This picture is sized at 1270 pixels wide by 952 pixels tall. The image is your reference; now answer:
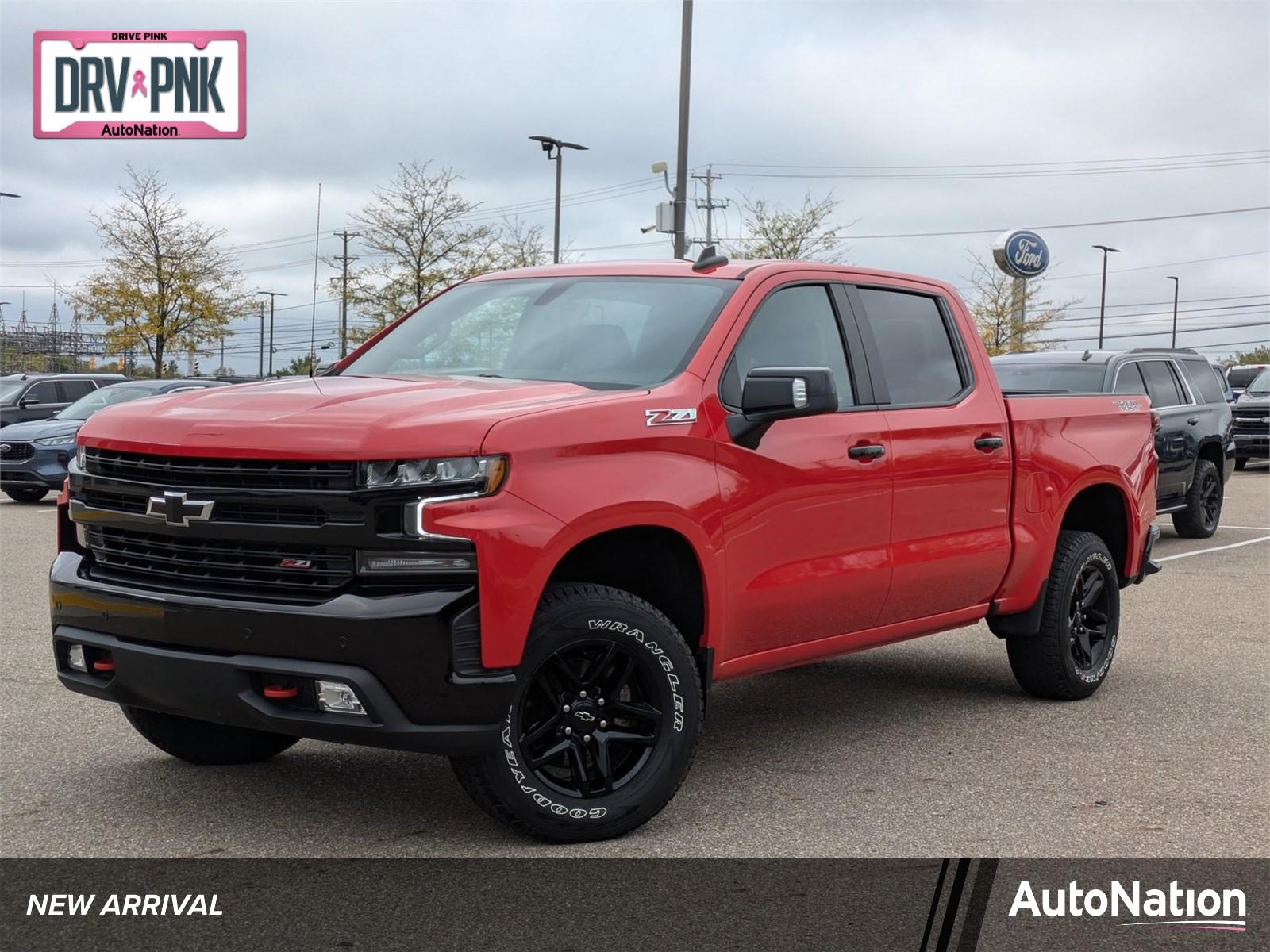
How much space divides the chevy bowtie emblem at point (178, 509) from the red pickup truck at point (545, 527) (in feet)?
0.03

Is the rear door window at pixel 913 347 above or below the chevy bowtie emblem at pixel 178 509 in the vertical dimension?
above

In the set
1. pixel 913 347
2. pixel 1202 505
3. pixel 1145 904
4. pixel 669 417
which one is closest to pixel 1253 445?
pixel 1202 505

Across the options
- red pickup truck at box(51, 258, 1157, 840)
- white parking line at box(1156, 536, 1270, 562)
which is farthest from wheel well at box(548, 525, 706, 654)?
white parking line at box(1156, 536, 1270, 562)

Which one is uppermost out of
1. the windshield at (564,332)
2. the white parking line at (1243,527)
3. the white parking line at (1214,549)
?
the windshield at (564,332)

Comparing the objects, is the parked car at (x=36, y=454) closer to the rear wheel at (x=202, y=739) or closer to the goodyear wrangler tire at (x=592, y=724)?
the rear wheel at (x=202, y=739)

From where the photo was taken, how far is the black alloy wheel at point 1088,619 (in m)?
7.11

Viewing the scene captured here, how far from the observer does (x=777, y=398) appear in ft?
16.6

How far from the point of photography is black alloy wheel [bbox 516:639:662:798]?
4645mm

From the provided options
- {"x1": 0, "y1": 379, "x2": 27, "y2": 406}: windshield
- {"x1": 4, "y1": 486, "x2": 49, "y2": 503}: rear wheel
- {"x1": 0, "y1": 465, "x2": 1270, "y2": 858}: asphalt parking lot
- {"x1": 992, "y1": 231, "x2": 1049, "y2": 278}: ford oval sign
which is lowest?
{"x1": 4, "y1": 486, "x2": 49, "y2": 503}: rear wheel

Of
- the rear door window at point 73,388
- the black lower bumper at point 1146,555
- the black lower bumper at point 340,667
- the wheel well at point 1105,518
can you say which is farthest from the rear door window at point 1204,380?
the rear door window at point 73,388

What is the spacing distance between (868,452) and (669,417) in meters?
1.14

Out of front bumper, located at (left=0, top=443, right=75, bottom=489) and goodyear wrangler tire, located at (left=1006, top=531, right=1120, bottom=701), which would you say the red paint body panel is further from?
front bumper, located at (left=0, top=443, right=75, bottom=489)

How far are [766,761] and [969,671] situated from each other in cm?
240

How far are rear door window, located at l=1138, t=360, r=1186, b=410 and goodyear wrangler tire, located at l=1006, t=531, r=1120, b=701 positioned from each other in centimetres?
805
